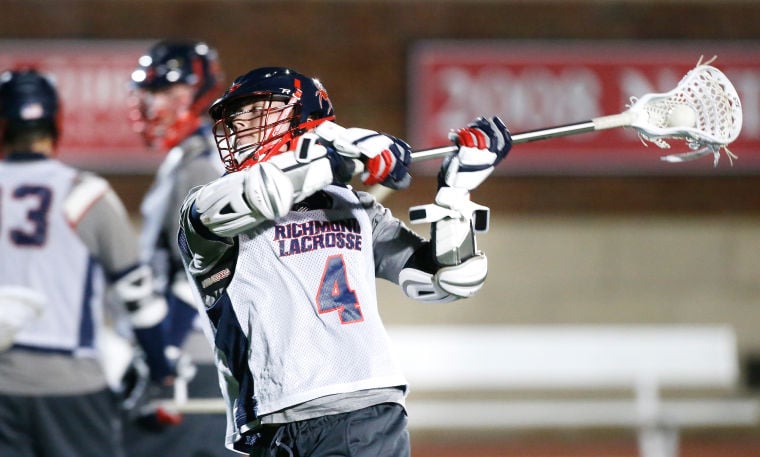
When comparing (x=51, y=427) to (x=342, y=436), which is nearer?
(x=342, y=436)

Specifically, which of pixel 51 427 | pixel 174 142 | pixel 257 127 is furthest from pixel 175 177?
pixel 257 127

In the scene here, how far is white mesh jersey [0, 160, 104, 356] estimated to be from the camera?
12.5 ft

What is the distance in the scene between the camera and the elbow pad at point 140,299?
156 inches

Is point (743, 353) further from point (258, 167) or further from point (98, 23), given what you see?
point (258, 167)

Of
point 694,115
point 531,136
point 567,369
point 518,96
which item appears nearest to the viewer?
point 531,136

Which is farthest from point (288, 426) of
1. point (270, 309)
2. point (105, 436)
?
point (105, 436)

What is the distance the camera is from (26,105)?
404cm

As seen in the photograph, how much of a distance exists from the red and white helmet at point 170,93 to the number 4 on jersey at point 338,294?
66.9 inches

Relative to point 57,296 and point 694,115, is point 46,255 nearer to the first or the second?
point 57,296

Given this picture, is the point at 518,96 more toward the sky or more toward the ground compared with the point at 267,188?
more toward the sky

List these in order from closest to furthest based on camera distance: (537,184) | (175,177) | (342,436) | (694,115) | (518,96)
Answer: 1. (342,436)
2. (694,115)
3. (175,177)
4. (518,96)
5. (537,184)

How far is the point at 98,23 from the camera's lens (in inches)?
352

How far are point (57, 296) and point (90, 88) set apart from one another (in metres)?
5.30

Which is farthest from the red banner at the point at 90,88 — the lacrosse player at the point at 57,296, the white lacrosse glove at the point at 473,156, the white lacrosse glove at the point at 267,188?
the white lacrosse glove at the point at 267,188
